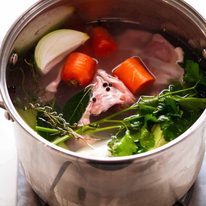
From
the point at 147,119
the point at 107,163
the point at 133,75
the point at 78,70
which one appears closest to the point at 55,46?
the point at 78,70

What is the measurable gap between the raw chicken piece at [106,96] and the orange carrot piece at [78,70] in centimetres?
2

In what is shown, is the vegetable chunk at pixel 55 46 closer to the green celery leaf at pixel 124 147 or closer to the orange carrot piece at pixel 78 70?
the orange carrot piece at pixel 78 70

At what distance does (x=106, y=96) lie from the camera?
107 centimetres

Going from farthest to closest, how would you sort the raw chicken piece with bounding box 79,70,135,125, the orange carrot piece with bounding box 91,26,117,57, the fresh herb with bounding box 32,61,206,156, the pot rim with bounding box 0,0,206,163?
the orange carrot piece with bounding box 91,26,117,57 < the raw chicken piece with bounding box 79,70,135,125 < the fresh herb with bounding box 32,61,206,156 < the pot rim with bounding box 0,0,206,163

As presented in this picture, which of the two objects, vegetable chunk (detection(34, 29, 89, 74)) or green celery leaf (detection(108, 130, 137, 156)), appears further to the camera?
vegetable chunk (detection(34, 29, 89, 74))

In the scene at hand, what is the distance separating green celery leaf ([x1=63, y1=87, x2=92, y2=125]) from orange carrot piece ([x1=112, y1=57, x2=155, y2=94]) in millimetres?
80

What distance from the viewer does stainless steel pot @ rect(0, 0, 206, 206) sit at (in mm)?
824

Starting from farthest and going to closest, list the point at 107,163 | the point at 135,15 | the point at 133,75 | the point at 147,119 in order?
the point at 135,15 < the point at 133,75 < the point at 147,119 < the point at 107,163

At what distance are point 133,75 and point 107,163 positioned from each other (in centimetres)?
33

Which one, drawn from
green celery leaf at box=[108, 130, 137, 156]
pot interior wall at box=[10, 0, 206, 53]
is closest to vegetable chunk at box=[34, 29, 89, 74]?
pot interior wall at box=[10, 0, 206, 53]

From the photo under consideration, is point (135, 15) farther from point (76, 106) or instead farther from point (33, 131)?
point (33, 131)

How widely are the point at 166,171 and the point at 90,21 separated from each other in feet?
1.65

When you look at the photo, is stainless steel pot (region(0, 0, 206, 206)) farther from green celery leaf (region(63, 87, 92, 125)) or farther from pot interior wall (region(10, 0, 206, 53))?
green celery leaf (region(63, 87, 92, 125))

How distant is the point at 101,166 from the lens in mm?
816
